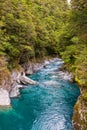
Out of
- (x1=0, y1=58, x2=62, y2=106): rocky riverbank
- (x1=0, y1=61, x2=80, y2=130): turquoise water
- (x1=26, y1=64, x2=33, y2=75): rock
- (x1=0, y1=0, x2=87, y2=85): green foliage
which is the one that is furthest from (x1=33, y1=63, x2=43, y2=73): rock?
(x1=0, y1=61, x2=80, y2=130): turquoise water

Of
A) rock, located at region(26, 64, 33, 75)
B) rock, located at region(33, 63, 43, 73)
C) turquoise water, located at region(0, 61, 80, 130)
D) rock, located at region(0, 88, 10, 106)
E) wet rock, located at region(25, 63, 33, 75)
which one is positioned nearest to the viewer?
turquoise water, located at region(0, 61, 80, 130)

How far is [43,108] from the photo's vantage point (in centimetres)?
2786

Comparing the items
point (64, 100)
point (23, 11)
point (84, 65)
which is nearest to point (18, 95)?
point (64, 100)

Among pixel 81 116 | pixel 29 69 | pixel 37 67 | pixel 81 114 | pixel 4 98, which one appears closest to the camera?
pixel 81 116

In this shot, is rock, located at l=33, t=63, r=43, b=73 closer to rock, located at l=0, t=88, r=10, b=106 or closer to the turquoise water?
the turquoise water

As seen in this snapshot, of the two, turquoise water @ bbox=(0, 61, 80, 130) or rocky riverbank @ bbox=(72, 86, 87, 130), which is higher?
rocky riverbank @ bbox=(72, 86, 87, 130)

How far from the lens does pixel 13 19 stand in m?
39.2

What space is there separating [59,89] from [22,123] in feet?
45.2

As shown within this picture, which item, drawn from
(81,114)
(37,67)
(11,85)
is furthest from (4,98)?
(37,67)

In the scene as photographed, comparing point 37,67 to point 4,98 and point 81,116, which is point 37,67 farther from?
point 81,116

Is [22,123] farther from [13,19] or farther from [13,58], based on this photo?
→ [13,19]

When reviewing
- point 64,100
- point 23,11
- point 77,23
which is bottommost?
point 64,100

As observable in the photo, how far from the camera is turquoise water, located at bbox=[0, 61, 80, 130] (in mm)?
22781

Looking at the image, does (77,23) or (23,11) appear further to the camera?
(23,11)
